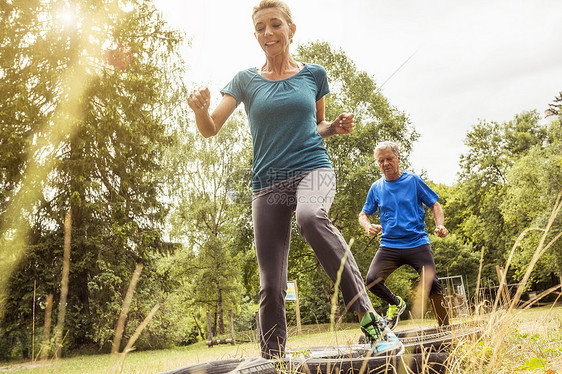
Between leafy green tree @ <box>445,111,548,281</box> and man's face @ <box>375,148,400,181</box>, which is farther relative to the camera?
leafy green tree @ <box>445,111,548,281</box>

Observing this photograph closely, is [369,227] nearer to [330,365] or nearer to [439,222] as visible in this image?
[439,222]

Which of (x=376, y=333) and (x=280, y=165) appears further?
(x=280, y=165)

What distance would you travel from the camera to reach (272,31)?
2545 millimetres

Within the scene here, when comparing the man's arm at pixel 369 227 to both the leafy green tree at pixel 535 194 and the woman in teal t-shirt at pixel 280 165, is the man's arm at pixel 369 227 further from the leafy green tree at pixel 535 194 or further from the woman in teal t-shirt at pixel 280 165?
the leafy green tree at pixel 535 194

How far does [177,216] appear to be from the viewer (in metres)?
26.1

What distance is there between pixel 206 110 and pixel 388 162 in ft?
7.30

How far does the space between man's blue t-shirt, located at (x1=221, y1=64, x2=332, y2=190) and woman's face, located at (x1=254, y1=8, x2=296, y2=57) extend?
17 cm

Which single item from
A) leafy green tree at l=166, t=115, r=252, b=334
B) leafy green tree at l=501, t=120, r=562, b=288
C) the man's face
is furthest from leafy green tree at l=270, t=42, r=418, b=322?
the man's face

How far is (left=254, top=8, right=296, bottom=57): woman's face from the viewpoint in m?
2.55

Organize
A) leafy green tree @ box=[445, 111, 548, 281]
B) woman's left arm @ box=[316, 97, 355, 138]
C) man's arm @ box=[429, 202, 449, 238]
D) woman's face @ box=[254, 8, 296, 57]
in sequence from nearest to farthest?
1. woman's face @ box=[254, 8, 296, 57]
2. woman's left arm @ box=[316, 97, 355, 138]
3. man's arm @ box=[429, 202, 449, 238]
4. leafy green tree @ box=[445, 111, 548, 281]

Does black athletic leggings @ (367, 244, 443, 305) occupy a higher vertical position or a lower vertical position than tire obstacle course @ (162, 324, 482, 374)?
higher

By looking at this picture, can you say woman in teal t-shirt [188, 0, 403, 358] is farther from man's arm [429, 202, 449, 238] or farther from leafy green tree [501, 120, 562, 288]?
leafy green tree [501, 120, 562, 288]

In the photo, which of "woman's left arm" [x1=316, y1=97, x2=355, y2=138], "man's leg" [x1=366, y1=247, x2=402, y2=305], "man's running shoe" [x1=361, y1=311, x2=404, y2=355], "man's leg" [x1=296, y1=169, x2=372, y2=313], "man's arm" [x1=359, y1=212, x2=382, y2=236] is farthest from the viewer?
"man's leg" [x1=366, y1=247, x2=402, y2=305]

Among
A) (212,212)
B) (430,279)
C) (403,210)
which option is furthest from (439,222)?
(212,212)
